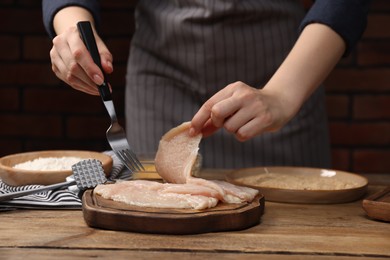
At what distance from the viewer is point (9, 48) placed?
268cm

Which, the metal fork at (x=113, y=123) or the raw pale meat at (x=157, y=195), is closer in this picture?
the raw pale meat at (x=157, y=195)

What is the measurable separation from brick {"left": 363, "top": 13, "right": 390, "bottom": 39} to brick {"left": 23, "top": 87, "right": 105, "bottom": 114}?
1.07 metres

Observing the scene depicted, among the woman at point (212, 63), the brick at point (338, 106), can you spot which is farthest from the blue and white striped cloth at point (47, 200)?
the brick at point (338, 106)

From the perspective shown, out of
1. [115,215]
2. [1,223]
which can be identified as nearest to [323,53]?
[115,215]

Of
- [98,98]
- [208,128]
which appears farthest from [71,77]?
[98,98]

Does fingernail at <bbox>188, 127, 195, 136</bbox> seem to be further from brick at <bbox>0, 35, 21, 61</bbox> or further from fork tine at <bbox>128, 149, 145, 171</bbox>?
brick at <bbox>0, 35, 21, 61</bbox>

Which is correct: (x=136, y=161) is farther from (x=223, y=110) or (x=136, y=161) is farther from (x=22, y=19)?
(x=22, y=19)

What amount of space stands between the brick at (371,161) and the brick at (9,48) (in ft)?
4.51

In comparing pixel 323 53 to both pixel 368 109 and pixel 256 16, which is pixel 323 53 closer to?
pixel 256 16

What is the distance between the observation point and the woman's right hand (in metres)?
1.35

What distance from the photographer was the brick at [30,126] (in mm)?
2707

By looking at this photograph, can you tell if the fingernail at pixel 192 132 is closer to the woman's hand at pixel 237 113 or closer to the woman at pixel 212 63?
the woman's hand at pixel 237 113

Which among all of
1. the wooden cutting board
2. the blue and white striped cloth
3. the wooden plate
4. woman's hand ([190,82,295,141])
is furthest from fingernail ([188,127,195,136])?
the wooden cutting board

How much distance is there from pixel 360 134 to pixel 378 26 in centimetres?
41
